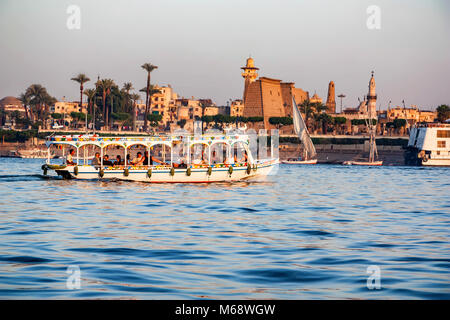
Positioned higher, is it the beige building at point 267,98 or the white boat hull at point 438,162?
the beige building at point 267,98

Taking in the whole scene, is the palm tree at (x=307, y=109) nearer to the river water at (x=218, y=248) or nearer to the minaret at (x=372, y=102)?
the minaret at (x=372, y=102)

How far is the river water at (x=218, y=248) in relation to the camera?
34.8 ft

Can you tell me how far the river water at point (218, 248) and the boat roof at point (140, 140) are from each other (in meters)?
10.4

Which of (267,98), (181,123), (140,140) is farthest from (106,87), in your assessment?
(140,140)

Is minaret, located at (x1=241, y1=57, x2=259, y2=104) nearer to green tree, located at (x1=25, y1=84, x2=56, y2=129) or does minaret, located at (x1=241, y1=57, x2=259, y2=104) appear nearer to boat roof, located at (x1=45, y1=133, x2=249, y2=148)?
green tree, located at (x1=25, y1=84, x2=56, y2=129)

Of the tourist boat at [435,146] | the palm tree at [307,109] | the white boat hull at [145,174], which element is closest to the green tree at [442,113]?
the palm tree at [307,109]

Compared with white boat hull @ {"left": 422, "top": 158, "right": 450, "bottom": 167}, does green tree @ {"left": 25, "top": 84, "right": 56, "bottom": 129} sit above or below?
above

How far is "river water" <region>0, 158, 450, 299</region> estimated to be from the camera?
34.8 ft

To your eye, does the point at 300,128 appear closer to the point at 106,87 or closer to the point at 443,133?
the point at 443,133

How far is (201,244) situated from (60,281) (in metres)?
5.33

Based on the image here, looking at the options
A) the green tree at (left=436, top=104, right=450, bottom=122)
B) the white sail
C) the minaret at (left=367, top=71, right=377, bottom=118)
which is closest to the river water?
the white sail

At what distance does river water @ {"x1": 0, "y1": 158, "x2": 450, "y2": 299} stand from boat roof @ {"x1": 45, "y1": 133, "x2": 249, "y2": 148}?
10.4 metres

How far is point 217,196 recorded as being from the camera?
31.4 meters

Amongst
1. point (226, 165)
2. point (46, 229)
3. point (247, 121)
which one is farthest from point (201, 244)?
point (247, 121)
